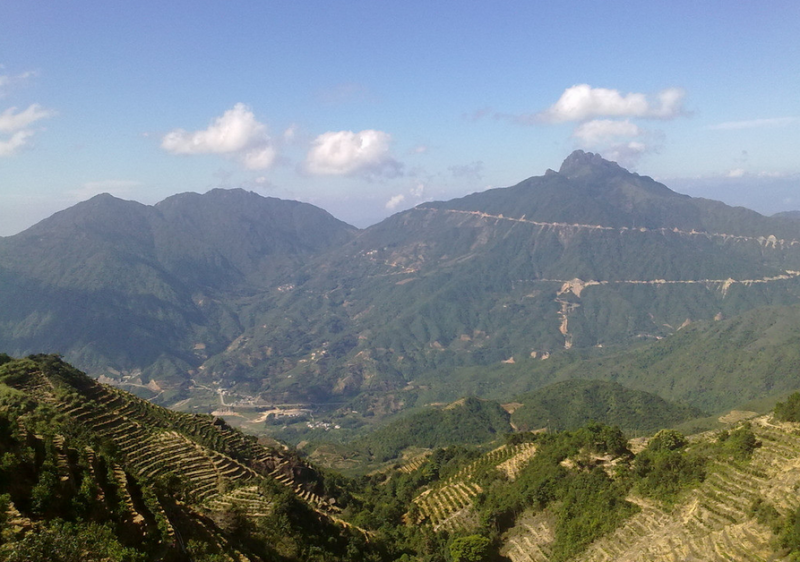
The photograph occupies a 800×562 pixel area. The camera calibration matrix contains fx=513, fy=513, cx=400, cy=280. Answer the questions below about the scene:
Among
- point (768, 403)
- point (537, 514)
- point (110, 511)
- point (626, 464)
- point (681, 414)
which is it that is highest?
point (110, 511)

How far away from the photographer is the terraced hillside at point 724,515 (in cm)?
3068

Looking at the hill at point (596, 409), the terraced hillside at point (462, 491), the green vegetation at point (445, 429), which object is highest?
the terraced hillside at point (462, 491)

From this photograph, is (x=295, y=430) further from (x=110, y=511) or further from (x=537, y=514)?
(x=110, y=511)

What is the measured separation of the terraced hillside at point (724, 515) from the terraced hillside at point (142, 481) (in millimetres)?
21932

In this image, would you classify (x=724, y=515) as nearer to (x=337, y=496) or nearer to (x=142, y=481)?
(x=142, y=481)

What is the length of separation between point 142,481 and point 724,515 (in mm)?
38369

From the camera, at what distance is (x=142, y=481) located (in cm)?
3391

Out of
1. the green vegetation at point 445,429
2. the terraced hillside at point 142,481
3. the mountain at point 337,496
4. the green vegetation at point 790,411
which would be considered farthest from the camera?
the green vegetation at point 445,429

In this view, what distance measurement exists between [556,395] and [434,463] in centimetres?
7802

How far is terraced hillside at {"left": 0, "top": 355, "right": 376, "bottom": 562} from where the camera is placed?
78.8 feet

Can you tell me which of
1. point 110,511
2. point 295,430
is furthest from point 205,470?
point 295,430

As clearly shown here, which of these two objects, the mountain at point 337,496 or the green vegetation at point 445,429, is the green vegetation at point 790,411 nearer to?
the mountain at point 337,496

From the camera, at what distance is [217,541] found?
29.9 meters

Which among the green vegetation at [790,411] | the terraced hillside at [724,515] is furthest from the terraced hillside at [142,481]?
the green vegetation at [790,411]
